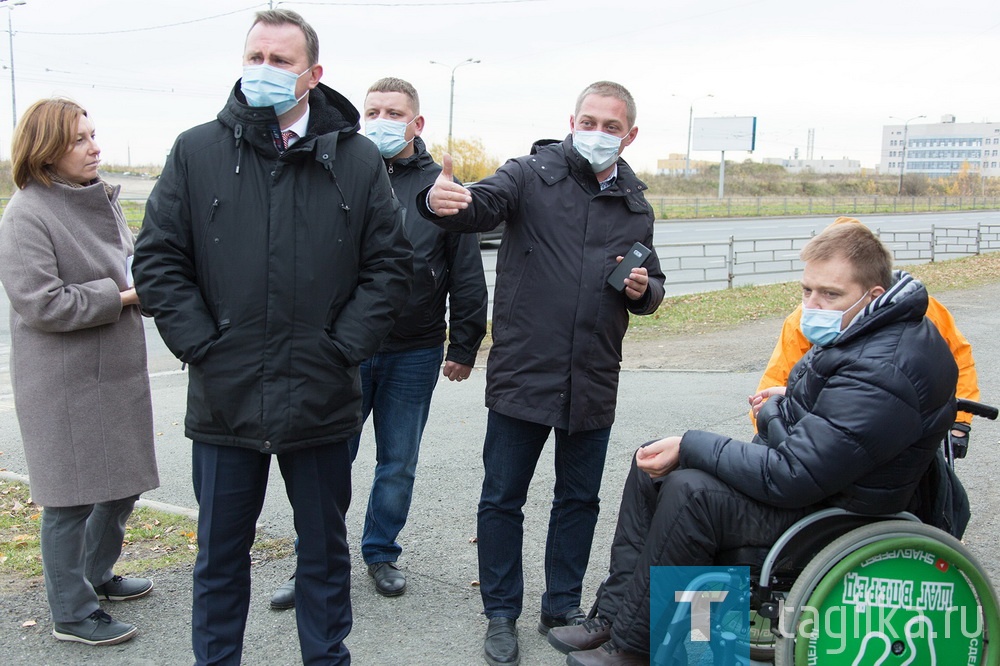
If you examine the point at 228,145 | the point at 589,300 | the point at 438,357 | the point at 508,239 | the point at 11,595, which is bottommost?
the point at 11,595

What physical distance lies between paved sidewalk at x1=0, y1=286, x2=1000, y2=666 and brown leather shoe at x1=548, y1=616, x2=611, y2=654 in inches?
4.9

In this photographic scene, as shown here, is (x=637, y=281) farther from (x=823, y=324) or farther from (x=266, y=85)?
(x=266, y=85)

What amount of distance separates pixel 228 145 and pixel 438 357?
62.2 inches

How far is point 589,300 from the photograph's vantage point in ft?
11.3

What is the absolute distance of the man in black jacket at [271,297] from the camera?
9.07 ft

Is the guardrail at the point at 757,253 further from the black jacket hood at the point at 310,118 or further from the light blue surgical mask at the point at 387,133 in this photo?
the black jacket hood at the point at 310,118

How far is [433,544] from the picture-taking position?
4523 mm

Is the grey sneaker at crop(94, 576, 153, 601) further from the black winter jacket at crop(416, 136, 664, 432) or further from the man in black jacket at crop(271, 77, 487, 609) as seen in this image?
the black winter jacket at crop(416, 136, 664, 432)

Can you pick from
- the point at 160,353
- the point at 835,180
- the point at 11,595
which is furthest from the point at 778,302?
the point at 835,180

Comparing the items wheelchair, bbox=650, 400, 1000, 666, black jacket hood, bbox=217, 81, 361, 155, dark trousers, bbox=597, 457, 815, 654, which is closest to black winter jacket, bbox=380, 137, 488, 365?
black jacket hood, bbox=217, 81, 361, 155

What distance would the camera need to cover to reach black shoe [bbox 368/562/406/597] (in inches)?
155

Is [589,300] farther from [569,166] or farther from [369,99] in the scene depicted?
[369,99]

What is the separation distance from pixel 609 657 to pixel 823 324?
4.32 ft

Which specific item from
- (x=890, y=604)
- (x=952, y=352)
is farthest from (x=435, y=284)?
(x=890, y=604)
